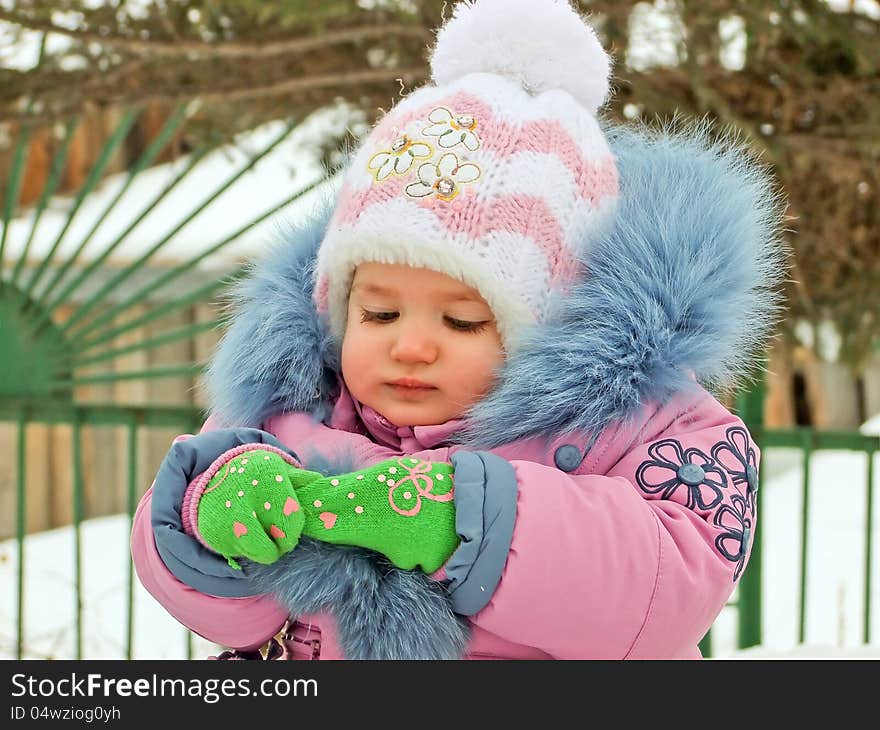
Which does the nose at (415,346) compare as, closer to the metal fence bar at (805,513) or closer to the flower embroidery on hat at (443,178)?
the flower embroidery on hat at (443,178)

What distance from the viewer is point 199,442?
139cm

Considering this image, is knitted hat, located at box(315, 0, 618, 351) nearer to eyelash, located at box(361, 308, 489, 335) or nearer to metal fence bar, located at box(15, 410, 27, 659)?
eyelash, located at box(361, 308, 489, 335)

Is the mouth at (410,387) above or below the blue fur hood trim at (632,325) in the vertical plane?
below

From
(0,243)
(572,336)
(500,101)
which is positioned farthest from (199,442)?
(0,243)

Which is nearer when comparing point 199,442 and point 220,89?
point 199,442

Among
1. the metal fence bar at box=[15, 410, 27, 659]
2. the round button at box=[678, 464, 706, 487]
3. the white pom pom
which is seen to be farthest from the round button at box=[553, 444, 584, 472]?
the metal fence bar at box=[15, 410, 27, 659]

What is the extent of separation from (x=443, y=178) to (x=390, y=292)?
7.1 inches

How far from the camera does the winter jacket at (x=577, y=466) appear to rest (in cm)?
132

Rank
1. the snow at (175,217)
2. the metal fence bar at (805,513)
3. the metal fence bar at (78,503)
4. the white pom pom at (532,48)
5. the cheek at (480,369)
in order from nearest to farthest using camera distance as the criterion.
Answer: the cheek at (480,369), the white pom pom at (532,48), the metal fence bar at (805,513), the metal fence bar at (78,503), the snow at (175,217)

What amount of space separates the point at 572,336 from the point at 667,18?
1.97 meters

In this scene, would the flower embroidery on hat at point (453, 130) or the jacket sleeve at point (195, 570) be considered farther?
the flower embroidery on hat at point (453, 130)

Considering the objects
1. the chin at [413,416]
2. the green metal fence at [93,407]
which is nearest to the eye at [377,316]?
the chin at [413,416]

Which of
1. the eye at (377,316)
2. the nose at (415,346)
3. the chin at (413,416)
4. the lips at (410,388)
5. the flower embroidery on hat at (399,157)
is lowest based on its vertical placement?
the chin at (413,416)
